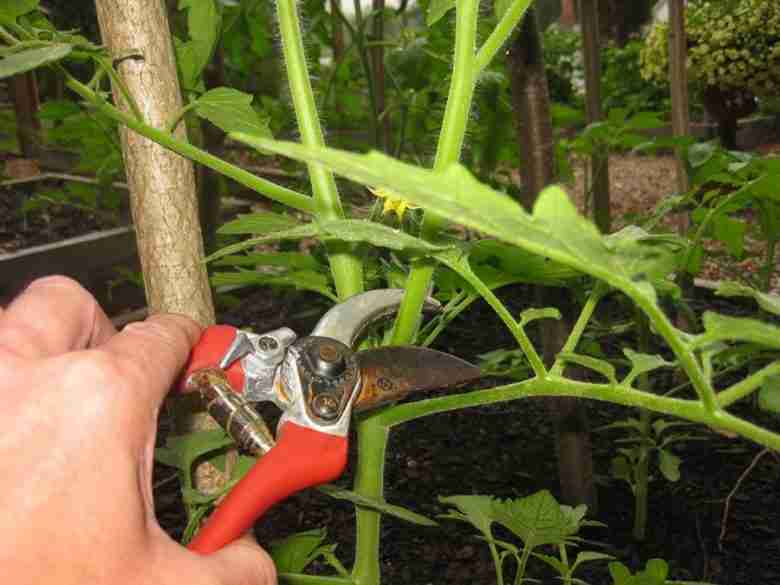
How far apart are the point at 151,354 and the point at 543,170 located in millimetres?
620

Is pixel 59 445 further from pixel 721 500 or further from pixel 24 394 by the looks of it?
pixel 721 500

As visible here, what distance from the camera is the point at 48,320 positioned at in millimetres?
453

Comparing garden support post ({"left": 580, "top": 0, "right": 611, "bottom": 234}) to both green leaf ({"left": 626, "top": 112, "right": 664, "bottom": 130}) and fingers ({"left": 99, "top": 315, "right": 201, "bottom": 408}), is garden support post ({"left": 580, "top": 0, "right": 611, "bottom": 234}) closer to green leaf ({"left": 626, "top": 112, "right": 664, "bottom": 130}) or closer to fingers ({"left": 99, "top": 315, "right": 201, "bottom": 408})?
green leaf ({"left": 626, "top": 112, "right": 664, "bottom": 130})

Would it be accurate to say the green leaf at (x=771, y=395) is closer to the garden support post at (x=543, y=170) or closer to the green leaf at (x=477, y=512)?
the green leaf at (x=477, y=512)

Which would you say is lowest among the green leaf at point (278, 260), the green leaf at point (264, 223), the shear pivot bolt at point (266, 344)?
the shear pivot bolt at point (266, 344)

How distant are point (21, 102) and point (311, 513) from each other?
83.9 inches

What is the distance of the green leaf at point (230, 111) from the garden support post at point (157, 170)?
0.02 metres

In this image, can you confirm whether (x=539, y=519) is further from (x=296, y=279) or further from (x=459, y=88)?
(x=459, y=88)

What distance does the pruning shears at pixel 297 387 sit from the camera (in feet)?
1.77

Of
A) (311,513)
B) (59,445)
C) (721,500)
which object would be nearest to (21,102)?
(311,513)

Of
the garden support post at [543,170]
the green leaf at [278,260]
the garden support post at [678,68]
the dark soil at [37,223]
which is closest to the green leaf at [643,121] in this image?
the garden support post at [678,68]

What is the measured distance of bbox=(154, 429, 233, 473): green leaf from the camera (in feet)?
2.07

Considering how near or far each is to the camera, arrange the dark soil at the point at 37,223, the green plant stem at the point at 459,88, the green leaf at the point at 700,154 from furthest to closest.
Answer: the dark soil at the point at 37,223, the green leaf at the point at 700,154, the green plant stem at the point at 459,88

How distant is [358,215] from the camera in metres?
0.83
